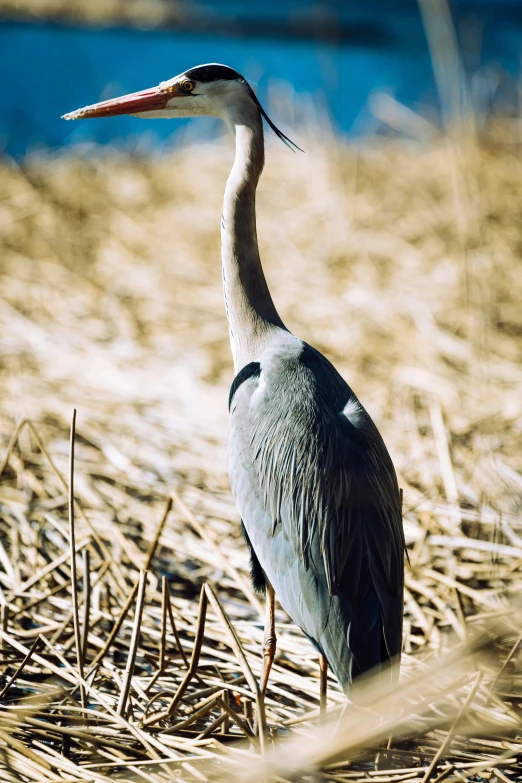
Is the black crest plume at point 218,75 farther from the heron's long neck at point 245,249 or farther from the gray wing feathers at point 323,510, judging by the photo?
the gray wing feathers at point 323,510

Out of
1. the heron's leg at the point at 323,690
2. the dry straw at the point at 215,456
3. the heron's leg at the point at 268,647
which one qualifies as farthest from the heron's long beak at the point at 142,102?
the heron's leg at the point at 323,690

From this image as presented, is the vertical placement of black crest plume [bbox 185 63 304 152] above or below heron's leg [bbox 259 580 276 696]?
above

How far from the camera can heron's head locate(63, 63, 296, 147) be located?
171cm

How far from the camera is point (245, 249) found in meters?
1.69

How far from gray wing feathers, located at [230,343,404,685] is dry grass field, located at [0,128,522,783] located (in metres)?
0.12

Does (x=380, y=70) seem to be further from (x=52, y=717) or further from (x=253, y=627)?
(x=52, y=717)

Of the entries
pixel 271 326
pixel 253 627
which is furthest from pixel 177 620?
pixel 271 326

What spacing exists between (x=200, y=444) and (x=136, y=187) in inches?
107

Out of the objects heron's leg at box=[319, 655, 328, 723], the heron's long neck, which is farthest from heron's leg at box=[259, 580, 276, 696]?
the heron's long neck

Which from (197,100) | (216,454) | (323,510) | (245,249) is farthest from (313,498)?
(216,454)

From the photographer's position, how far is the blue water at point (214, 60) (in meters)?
4.87

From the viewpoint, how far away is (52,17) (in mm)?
5371

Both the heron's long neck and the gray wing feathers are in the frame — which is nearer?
the gray wing feathers

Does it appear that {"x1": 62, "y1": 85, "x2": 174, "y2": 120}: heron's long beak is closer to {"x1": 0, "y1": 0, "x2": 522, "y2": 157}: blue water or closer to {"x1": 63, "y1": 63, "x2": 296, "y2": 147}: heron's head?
{"x1": 63, "y1": 63, "x2": 296, "y2": 147}: heron's head
